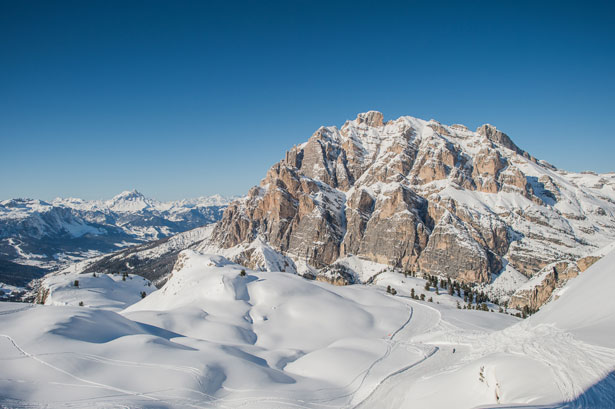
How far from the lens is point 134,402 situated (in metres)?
21.9

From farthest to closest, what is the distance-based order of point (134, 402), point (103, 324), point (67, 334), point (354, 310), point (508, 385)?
point (354, 310)
point (103, 324)
point (67, 334)
point (134, 402)
point (508, 385)

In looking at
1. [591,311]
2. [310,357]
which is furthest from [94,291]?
[591,311]

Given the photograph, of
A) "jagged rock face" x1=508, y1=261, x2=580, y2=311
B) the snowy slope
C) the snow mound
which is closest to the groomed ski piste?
the snowy slope

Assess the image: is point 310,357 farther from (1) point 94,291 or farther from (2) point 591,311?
(1) point 94,291

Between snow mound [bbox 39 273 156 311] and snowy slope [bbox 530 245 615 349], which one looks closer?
snowy slope [bbox 530 245 615 349]

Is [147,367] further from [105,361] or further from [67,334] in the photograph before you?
[67,334]

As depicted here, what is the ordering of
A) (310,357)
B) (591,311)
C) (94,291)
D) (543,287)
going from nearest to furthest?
(591,311), (310,357), (94,291), (543,287)

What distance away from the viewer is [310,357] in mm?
37125

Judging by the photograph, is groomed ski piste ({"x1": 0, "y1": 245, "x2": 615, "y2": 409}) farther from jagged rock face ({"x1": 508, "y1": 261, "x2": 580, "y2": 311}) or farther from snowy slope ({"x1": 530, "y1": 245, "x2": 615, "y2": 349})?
jagged rock face ({"x1": 508, "y1": 261, "x2": 580, "y2": 311})

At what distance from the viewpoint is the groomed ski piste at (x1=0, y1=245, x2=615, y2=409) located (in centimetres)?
1764

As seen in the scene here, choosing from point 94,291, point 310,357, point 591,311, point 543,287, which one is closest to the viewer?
point 591,311

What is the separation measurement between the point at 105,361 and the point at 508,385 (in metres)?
30.5

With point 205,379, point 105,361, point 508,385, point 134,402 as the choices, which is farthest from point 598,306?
point 105,361

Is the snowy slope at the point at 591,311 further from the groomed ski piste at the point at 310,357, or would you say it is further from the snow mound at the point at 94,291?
the snow mound at the point at 94,291
